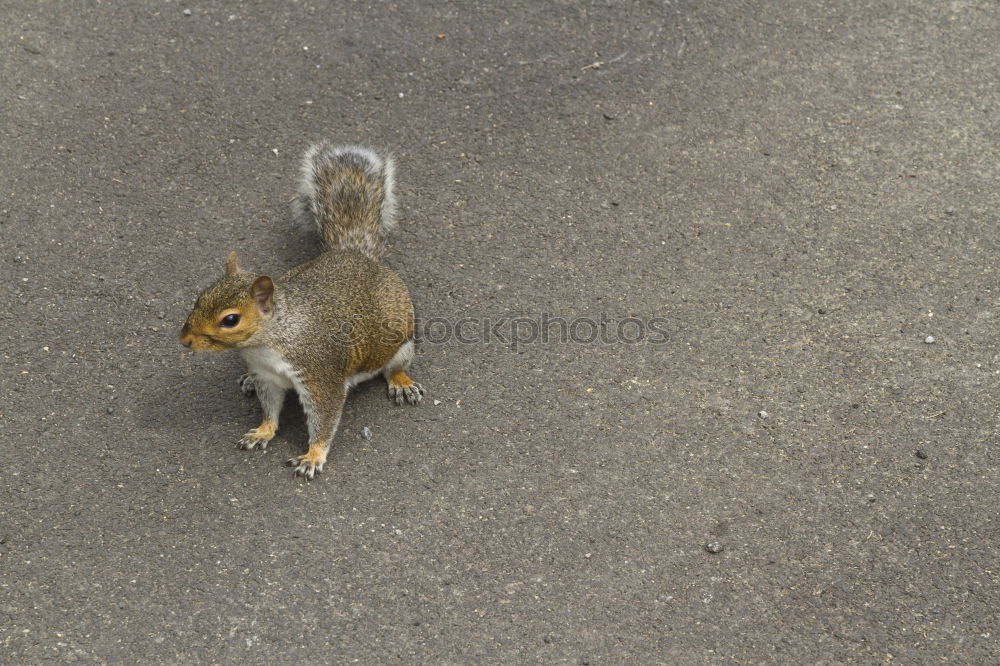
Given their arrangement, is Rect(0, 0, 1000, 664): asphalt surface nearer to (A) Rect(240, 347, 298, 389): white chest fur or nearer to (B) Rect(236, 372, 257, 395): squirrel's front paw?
(B) Rect(236, 372, 257, 395): squirrel's front paw

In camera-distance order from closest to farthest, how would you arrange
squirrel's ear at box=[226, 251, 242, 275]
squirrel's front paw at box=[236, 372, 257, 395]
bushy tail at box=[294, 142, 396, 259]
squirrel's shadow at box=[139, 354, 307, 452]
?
squirrel's ear at box=[226, 251, 242, 275], squirrel's shadow at box=[139, 354, 307, 452], squirrel's front paw at box=[236, 372, 257, 395], bushy tail at box=[294, 142, 396, 259]

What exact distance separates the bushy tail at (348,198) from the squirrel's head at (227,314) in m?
0.72

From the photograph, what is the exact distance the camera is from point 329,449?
329 centimetres

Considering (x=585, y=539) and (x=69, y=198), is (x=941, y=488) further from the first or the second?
(x=69, y=198)

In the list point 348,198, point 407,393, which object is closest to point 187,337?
point 407,393

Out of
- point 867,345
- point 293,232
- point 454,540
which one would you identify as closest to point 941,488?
point 867,345

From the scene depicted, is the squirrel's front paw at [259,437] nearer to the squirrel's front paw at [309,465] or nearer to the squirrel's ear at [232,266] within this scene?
the squirrel's front paw at [309,465]

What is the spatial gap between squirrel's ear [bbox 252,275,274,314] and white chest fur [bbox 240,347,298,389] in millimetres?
142

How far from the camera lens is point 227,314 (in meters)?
2.93

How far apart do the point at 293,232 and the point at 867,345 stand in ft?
7.49

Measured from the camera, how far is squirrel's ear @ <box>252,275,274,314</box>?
2.96 m

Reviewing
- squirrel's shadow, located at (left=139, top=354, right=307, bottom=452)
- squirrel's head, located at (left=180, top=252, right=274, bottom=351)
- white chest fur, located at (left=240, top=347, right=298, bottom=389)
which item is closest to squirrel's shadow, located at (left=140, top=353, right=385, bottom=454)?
squirrel's shadow, located at (left=139, top=354, right=307, bottom=452)

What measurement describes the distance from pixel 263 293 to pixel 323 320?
29cm

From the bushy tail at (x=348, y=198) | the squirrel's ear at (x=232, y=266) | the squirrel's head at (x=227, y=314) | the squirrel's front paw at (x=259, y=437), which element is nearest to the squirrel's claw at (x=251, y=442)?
the squirrel's front paw at (x=259, y=437)
